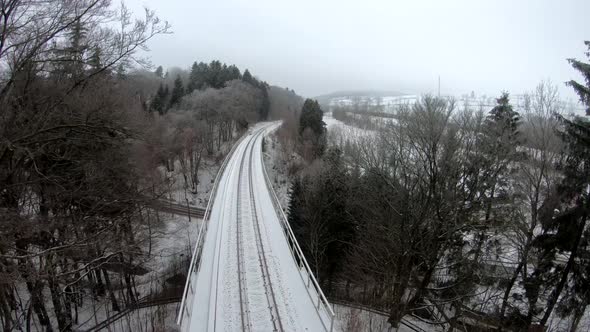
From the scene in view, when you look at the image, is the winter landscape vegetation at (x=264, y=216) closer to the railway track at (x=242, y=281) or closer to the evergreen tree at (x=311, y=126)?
the railway track at (x=242, y=281)

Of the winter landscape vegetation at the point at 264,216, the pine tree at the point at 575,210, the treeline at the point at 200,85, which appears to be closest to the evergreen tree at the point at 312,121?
the treeline at the point at 200,85

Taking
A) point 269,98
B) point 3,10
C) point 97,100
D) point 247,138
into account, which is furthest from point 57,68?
point 269,98

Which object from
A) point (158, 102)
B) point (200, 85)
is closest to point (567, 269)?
point (158, 102)

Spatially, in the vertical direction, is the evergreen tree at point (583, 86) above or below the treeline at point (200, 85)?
below

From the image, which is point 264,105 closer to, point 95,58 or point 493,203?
point 493,203

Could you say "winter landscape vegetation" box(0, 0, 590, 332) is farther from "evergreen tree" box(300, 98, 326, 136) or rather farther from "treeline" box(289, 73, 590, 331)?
"evergreen tree" box(300, 98, 326, 136)

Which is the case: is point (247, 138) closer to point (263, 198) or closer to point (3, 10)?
point (263, 198)

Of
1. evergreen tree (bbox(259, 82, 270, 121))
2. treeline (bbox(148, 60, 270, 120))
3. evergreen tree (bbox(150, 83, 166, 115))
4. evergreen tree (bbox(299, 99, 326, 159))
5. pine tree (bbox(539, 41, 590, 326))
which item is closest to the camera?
pine tree (bbox(539, 41, 590, 326))

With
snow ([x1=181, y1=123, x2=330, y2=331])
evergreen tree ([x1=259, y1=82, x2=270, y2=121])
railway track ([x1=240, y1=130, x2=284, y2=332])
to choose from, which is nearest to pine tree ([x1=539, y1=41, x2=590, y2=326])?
snow ([x1=181, y1=123, x2=330, y2=331])

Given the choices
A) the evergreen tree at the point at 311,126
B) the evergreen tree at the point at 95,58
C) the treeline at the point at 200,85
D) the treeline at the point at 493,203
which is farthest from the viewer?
the treeline at the point at 200,85
